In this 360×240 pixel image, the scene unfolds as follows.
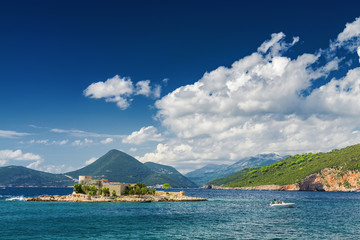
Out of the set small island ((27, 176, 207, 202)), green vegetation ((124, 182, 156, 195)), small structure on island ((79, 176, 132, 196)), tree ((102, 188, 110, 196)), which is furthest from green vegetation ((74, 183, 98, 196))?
green vegetation ((124, 182, 156, 195))

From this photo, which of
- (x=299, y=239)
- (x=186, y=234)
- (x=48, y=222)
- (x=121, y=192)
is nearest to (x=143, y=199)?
(x=121, y=192)

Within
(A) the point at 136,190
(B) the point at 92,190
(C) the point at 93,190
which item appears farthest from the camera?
(A) the point at 136,190

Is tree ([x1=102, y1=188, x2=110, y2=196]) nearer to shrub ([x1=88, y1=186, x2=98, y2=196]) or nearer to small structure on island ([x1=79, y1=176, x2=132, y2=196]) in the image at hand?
small structure on island ([x1=79, y1=176, x2=132, y2=196])

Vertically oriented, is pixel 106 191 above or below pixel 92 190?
below

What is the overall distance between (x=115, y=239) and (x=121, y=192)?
117 m

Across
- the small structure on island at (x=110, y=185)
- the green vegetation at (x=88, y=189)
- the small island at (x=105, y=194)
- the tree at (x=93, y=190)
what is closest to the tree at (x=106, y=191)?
the small island at (x=105, y=194)

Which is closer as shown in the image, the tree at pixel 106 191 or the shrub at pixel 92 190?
the tree at pixel 106 191

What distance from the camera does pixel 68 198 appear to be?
166 meters

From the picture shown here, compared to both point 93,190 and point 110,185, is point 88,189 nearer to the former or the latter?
point 93,190

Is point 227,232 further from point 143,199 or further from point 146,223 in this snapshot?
point 143,199

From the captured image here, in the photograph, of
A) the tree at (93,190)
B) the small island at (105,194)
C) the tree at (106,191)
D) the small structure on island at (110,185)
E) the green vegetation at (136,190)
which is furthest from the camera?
the green vegetation at (136,190)

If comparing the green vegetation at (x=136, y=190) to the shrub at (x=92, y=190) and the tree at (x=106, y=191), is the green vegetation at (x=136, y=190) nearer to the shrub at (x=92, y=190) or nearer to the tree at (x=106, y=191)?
the tree at (x=106, y=191)

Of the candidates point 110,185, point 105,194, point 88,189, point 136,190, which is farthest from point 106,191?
point 136,190

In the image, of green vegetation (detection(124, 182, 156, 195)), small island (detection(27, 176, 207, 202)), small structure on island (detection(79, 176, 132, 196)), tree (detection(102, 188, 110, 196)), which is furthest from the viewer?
green vegetation (detection(124, 182, 156, 195))
